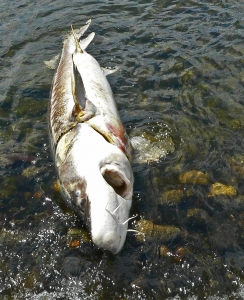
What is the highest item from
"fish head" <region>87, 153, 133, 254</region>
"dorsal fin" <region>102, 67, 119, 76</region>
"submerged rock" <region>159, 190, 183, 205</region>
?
"fish head" <region>87, 153, 133, 254</region>

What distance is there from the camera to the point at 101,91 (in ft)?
21.3

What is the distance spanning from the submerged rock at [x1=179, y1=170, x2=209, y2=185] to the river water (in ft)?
0.05

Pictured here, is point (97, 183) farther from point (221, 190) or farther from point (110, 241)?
point (221, 190)

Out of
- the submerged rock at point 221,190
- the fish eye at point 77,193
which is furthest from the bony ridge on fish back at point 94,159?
the submerged rock at point 221,190

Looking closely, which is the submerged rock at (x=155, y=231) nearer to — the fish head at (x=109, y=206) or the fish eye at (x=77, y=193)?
the fish head at (x=109, y=206)

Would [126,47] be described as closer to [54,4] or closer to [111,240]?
[54,4]

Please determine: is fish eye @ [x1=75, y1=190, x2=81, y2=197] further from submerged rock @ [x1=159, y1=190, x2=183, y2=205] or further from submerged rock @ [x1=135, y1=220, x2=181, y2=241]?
submerged rock @ [x1=159, y1=190, x2=183, y2=205]

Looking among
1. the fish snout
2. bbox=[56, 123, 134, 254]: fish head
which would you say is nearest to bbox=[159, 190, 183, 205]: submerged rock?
bbox=[56, 123, 134, 254]: fish head

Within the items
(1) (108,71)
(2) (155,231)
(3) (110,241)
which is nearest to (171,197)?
(2) (155,231)

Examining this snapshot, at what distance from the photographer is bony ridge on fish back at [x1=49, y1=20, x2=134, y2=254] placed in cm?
419

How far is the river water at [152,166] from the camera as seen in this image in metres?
4.39

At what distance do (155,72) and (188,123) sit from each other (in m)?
1.83

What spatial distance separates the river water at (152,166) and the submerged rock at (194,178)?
1 cm

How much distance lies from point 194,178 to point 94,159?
1.54m
